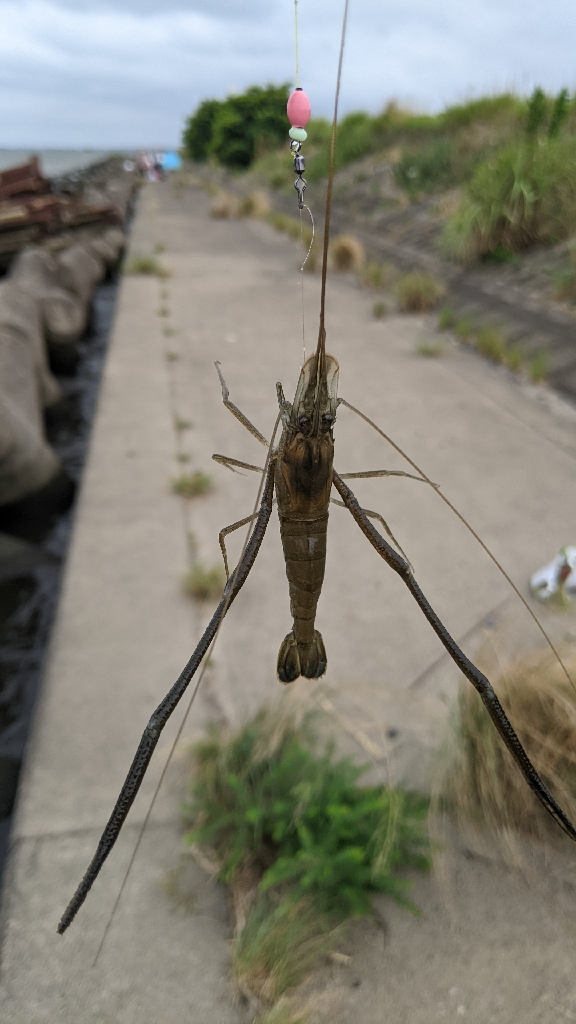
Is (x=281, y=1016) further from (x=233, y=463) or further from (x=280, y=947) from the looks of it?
(x=233, y=463)

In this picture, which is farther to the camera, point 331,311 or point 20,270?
point 331,311

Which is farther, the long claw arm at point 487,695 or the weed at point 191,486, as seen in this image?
the weed at point 191,486

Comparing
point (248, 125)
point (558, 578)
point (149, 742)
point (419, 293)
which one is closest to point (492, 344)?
point (419, 293)

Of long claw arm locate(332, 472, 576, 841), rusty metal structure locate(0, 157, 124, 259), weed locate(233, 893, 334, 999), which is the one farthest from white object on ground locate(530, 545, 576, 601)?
rusty metal structure locate(0, 157, 124, 259)

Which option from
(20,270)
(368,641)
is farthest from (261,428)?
(20,270)

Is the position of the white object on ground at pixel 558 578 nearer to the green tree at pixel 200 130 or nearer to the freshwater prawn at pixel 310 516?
the freshwater prawn at pixel 310 516

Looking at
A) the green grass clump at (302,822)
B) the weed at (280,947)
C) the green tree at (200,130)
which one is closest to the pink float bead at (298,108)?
the green grass clump at (302,822)

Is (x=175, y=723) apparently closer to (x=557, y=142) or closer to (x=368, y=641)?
(x=368, y=641)
